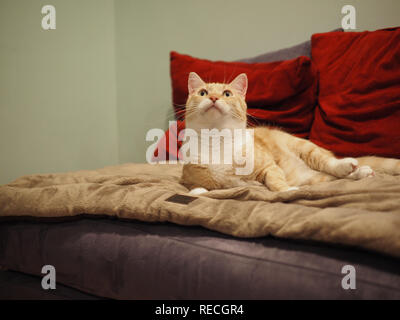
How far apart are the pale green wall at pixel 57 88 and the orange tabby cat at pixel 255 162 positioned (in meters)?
1.09

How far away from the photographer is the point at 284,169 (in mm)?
1200

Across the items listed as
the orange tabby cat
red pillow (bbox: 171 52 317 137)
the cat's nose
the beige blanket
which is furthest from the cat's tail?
the cat's nose

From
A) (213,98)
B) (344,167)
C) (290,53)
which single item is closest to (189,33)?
(290,53)

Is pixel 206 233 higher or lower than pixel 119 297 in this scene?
higher

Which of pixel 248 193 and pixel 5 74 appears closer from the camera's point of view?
pixel 248 193

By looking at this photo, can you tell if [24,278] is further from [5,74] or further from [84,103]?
[84,103]

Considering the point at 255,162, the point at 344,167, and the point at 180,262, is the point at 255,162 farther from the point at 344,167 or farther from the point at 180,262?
the point at 180,262

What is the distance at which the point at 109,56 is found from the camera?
2.32 meters

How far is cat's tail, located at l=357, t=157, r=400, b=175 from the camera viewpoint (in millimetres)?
988

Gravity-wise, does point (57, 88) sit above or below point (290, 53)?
below

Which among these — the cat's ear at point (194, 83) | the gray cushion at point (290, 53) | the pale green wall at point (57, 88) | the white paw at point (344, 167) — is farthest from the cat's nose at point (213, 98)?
the pale green wall at point (57, 88)

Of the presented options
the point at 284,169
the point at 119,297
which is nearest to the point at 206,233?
the point at 119,297

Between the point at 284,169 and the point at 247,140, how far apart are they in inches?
9.7

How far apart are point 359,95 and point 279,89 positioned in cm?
38
